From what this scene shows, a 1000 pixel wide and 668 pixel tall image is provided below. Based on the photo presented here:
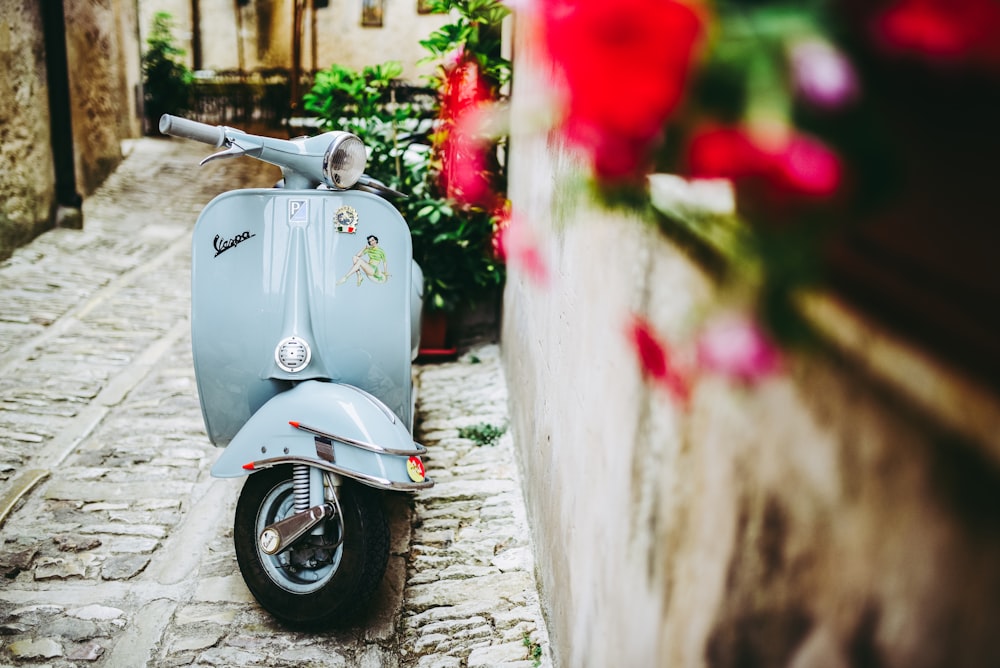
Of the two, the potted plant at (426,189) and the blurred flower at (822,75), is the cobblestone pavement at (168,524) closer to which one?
the potted plant at (426,189)

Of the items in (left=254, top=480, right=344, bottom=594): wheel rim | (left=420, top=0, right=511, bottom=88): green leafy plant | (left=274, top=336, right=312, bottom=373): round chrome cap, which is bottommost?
(left=254, top=480, right=344, bottom=594): wheel rim

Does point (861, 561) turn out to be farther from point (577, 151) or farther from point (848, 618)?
point (577, 151)

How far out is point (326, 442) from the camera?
8.69 feet

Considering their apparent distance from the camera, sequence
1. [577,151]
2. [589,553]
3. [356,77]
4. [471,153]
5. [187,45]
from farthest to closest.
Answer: [187,45] < [356,77] < [471,153] < [577,151] < [589,553]

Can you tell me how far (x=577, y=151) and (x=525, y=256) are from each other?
1.17 ft

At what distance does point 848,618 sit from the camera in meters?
0.84

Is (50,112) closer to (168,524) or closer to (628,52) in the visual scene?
(168,524)

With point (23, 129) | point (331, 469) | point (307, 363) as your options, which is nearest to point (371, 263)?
point (307, 363)

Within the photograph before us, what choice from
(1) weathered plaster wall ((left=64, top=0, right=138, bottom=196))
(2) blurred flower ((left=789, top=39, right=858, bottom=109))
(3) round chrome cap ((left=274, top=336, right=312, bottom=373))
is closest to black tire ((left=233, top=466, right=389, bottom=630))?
(3) round chrome cap ((left=274, top=336, right=312, bottom=373))

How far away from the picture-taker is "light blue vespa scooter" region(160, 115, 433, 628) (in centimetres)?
269

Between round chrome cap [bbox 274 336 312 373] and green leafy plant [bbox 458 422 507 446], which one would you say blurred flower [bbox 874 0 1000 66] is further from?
green leafy plant [bbox 458 422 507 446]

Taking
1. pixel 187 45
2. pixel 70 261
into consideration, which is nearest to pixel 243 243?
pixel 70 261

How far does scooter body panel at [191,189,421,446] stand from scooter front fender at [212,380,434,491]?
0.86 ft

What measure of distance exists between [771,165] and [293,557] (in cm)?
255
